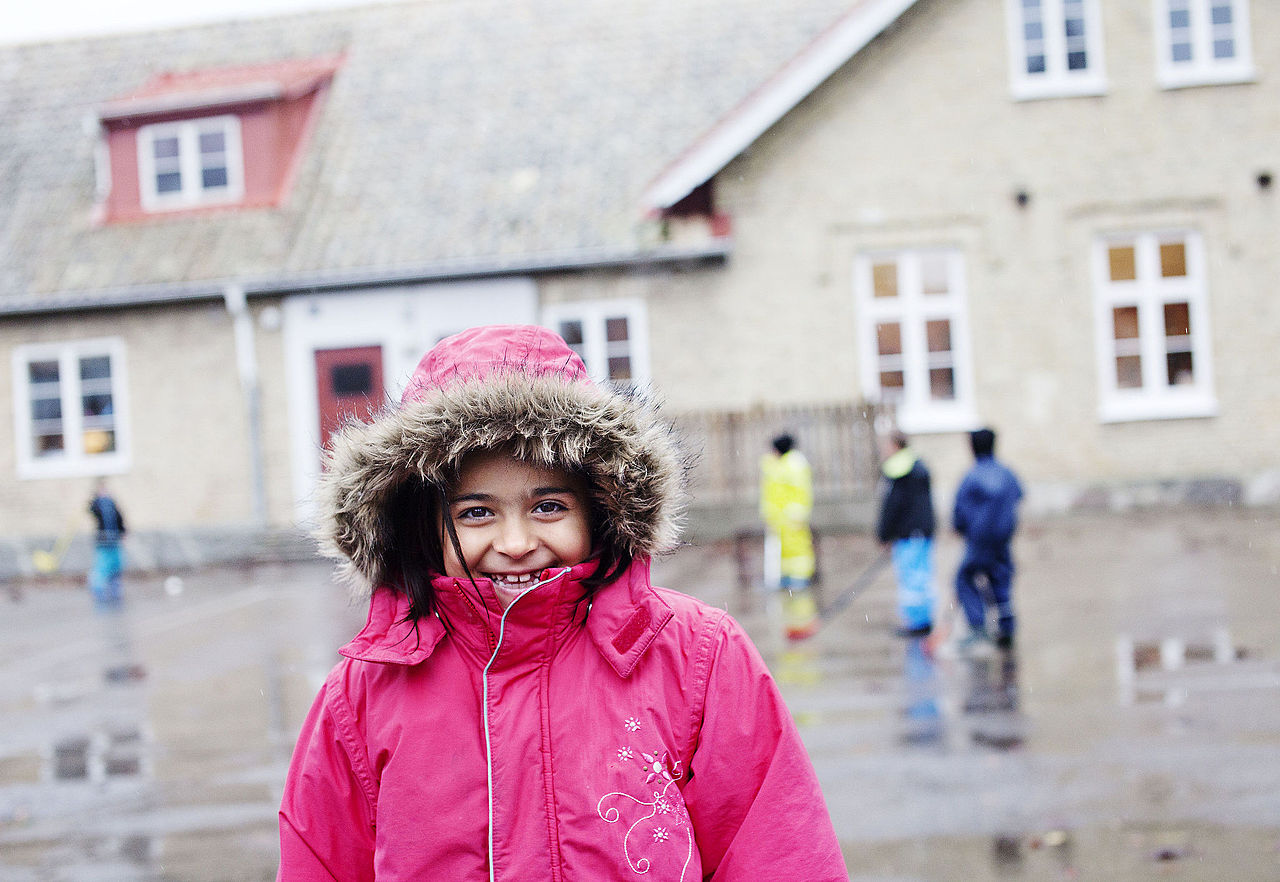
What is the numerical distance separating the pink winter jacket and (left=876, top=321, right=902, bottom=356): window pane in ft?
52.7

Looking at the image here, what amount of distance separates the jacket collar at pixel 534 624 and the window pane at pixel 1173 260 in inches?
677

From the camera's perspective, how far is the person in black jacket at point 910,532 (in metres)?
9.03

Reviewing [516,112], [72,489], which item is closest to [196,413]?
[72,489]

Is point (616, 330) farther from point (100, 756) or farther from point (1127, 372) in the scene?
point (100, 756)

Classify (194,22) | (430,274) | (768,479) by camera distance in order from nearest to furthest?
(768,479) → (430,274) → (194,22)

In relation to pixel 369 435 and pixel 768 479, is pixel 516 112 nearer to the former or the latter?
pixel 768 479

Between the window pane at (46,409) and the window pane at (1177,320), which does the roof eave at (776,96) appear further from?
the window pane at (46,409)

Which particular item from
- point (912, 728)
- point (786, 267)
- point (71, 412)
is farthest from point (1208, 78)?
point (71, 412)

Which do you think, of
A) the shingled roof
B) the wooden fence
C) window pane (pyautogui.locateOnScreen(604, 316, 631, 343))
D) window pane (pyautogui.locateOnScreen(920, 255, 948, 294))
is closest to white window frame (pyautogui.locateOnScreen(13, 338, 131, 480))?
the shingled roof

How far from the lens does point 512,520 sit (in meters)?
2.18

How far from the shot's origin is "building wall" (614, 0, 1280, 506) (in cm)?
1719

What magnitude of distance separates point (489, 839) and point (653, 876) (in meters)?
0.27

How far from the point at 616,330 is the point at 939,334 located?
4.57 metres

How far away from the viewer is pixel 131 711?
834 centimetres
